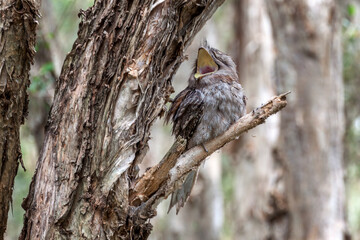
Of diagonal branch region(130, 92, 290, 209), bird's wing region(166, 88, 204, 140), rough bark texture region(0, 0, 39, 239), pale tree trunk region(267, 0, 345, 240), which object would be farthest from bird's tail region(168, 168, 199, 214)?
pale tree trunk region(267, 0, 345, 240)

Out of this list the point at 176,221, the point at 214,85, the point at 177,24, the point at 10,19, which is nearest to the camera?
the point at 10,19

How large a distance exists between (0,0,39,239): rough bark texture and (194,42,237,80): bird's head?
1.45 metres

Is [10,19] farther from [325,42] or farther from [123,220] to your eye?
[325,42]

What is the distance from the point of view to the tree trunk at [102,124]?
2.52 metres

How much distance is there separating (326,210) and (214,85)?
362 centimetres

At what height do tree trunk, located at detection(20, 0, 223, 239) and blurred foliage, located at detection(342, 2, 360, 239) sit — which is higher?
blurred foliage, located at detection(342, 2, 360, 239)

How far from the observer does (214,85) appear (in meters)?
3.46

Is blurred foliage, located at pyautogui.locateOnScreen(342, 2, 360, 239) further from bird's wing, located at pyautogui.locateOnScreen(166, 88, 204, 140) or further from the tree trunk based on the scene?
the tree trunk

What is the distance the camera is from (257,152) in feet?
31.6

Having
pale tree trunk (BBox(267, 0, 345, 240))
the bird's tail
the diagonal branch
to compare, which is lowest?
the diagonal branch

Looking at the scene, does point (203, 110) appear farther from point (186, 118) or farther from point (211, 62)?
point (211, 62)

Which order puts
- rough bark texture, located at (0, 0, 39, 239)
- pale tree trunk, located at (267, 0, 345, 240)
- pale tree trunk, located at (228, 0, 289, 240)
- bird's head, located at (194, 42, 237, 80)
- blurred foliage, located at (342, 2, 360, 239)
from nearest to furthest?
rough bark texture, located at (0, 0, 39, 239), bird's head, located at (194, 42, 237, 80), pale tree trunk, located at (267, 0, 345, 240), pale tree trunk, located at (228, 0, 289, 240), blurred foliage, located at (342, 2, 360, 239)

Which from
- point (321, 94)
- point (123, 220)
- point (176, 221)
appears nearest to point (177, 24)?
point (123, 220)

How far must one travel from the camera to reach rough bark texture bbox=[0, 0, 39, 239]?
2480mm
